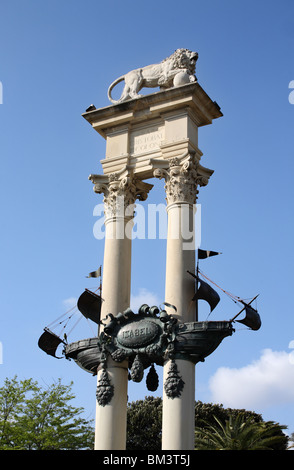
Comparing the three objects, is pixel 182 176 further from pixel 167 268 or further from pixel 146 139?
pixel 167 268

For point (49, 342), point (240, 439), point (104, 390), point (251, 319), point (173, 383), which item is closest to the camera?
point (173, 383)

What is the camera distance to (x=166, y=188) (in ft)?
89.3

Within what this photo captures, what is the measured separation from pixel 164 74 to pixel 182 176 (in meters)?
4.90

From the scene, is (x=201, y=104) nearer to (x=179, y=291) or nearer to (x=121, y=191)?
(x=121, y=191)

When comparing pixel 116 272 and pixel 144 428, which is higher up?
pixel 116 272

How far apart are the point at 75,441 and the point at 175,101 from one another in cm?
2378

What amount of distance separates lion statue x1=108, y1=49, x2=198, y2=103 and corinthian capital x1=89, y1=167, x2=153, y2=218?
3413 millimetres

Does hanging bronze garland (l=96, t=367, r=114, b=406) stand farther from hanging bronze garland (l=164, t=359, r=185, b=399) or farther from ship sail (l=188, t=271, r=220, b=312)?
ship sail (l=188, t=271, r=220, b=312)

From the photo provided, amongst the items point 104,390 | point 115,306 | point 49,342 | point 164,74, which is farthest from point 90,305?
point 164,74

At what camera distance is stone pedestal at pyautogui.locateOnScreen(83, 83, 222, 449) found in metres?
24.2

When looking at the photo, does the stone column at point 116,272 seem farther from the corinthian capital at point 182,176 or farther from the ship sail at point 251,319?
the ship sail at point 251,319

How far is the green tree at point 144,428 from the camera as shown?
5988cm

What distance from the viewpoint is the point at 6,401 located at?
4234 cm

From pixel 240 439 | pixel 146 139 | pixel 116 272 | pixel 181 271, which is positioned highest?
pixel 146 139
